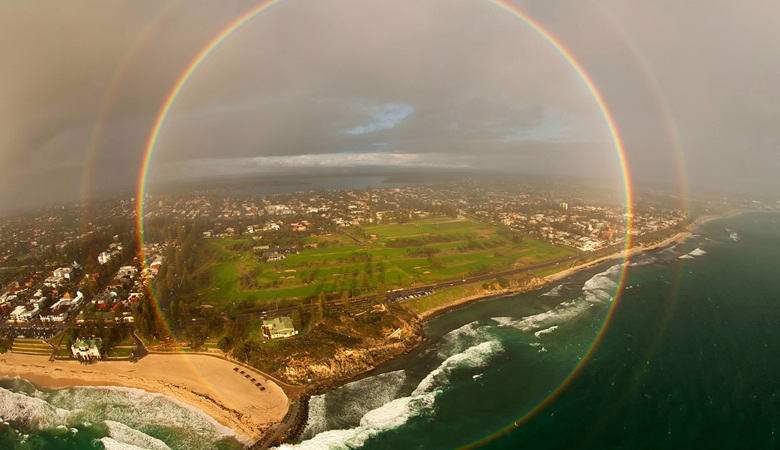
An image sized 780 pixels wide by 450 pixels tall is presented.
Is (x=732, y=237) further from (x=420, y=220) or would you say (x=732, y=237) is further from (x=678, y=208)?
(x=420, y=220)

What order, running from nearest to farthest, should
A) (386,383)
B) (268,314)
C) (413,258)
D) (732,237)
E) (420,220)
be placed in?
(386,383) < (268,314) < (413,258) < (732,237) < (420,220)

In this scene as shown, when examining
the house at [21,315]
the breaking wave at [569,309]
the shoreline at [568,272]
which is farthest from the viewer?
the shoreline at [568,272]

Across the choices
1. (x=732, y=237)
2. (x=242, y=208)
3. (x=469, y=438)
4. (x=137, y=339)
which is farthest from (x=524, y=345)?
(x=242, y=208)

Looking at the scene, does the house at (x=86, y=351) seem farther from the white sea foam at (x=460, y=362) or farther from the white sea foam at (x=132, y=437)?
the white sea foam at (x=460, y=362)

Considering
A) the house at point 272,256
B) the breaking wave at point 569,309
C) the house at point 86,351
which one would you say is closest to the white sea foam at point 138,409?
the house at point 86,351

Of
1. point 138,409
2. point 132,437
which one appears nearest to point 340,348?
point 138,409
